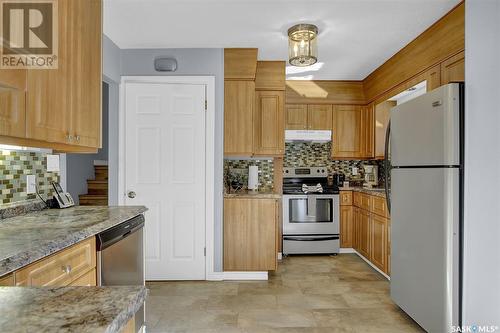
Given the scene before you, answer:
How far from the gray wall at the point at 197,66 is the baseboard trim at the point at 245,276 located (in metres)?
0.12

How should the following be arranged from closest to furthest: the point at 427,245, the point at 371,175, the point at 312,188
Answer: the point at 427,245 → the point at 312,188 → the point at 371,175

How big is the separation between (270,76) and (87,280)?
291cm

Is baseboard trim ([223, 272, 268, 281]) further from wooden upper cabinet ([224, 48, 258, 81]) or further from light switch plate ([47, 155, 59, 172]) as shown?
wooden upper cabinet ([224, 48, 258, 81])

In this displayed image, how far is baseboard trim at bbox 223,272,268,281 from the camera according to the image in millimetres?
3330

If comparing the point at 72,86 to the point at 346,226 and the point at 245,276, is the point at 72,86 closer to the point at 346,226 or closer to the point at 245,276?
the point at 245,276

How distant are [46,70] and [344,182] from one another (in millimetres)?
3990

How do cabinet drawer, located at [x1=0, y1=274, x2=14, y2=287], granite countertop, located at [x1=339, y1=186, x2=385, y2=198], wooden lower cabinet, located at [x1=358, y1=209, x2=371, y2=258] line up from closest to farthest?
cabinet drawer, located at [x1=0, y1=274, x2=14, y2=287]
granite countertop, located at [x1=339, y1=186, x2=385, y2=198]
wooden lower cabinet, located at [x1=358, y1=209, x2=371, y2=258]

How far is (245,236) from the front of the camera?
132 inches

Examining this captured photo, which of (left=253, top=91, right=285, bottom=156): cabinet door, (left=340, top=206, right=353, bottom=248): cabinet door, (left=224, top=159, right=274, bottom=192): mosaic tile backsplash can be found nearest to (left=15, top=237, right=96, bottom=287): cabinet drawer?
(left=253, top=91, right=285, bottom=156): cabinet door

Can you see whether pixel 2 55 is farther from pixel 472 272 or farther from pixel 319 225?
pixel 319 225

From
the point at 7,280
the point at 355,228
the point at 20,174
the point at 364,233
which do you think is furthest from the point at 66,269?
the point at 355,228

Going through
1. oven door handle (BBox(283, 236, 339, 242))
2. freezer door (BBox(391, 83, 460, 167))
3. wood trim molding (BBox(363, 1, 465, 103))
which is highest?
wood trim molding (BBox(363, 1, 465, 103))

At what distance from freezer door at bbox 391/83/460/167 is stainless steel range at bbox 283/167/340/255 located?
5.85 feet

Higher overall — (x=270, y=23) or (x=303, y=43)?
(x=270, y=23)
